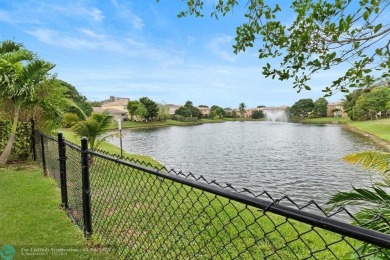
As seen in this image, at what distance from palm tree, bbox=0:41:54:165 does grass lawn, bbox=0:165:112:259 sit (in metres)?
2.66

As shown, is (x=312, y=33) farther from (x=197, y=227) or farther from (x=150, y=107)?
(x=150, y=107)

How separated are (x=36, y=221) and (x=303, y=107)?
95.0 metres

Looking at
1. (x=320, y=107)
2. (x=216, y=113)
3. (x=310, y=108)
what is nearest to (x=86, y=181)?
(x=320, y=107)

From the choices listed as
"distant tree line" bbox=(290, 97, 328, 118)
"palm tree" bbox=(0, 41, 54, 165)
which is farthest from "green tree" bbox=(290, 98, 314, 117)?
"palm tree" bbox=(0, 41, 54, 165)

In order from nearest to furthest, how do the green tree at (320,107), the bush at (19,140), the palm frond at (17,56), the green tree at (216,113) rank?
the palm frond at (17,56) → the bush at (19,140) → the green tree at (320,107) → the green tree at (216,113)

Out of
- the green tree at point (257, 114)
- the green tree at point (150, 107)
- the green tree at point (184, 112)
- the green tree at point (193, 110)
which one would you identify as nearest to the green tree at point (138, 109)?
Result: the green tree at point (150, 107)

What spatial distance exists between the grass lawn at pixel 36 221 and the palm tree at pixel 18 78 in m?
2.66

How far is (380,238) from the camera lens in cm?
95

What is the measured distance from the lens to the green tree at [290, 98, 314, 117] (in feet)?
298

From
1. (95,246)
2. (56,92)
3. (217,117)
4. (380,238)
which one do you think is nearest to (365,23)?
(380,238)

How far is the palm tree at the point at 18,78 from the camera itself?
797 centimetres

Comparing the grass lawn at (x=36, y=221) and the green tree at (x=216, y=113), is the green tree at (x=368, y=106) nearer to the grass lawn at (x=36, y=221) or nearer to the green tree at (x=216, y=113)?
the green tree at (x=216, y=113)

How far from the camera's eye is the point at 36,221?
14.0 feet

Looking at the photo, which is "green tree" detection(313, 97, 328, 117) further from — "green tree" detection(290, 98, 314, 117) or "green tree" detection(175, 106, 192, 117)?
"green tree" detection(175, 106, 192, 117)
